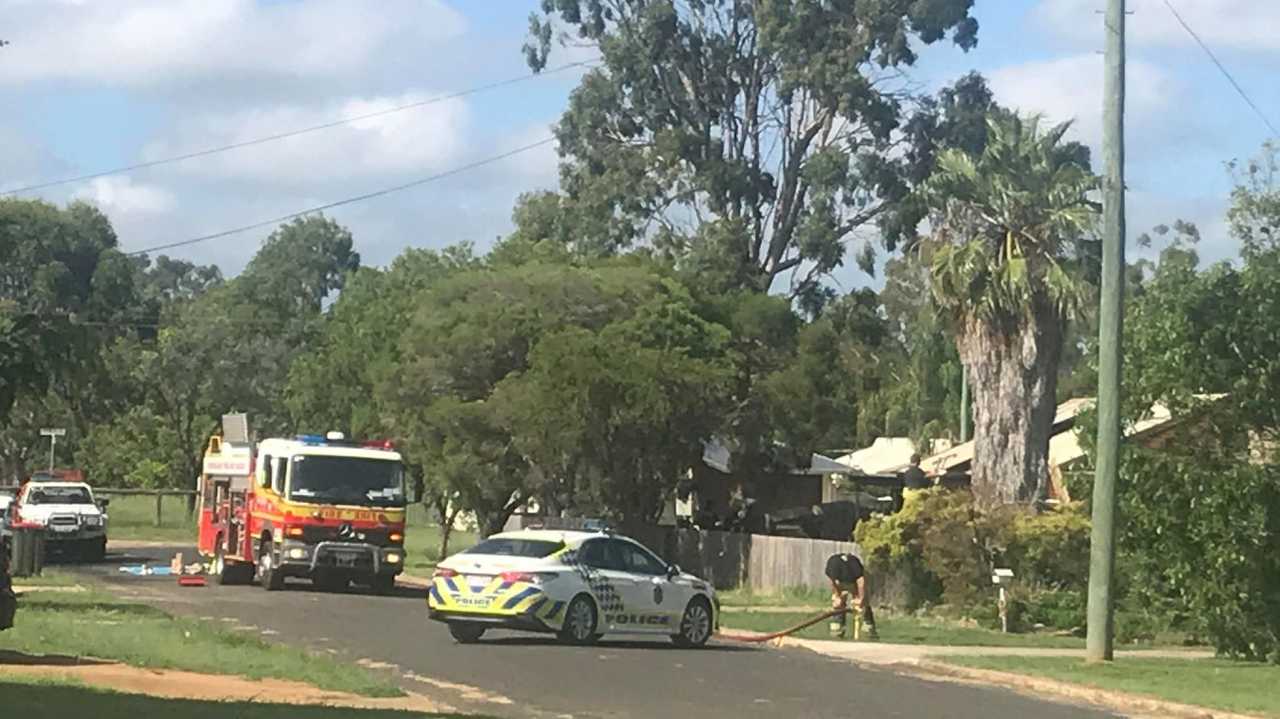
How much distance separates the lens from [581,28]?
192 ft

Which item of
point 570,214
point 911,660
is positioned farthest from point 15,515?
point 911,660

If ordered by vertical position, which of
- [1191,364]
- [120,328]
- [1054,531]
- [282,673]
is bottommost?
[282,673]

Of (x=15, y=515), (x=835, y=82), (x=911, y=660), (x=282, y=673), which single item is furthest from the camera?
(x=835, y=82)

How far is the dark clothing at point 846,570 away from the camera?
101 feet

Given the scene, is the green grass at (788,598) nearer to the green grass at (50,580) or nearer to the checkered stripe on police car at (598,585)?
the checkered stripe on police car at (598,585)

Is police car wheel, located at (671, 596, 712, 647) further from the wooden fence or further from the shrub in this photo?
the wooden fence

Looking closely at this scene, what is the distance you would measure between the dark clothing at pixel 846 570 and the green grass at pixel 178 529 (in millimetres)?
19924

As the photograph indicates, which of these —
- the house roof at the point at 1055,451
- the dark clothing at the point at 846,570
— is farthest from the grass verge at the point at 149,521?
the dark clothing at the point at 846,570

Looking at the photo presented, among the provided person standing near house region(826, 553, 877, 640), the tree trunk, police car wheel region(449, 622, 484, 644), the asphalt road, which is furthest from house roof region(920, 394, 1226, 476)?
police car wheel region(449, 622, 484, 644)

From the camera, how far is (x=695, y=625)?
93.0 ft

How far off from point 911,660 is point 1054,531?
30.0 feet

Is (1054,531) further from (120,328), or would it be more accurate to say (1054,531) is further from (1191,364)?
(120,328)

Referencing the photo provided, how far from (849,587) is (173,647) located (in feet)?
39.5

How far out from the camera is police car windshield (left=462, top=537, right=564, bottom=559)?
27.0m
